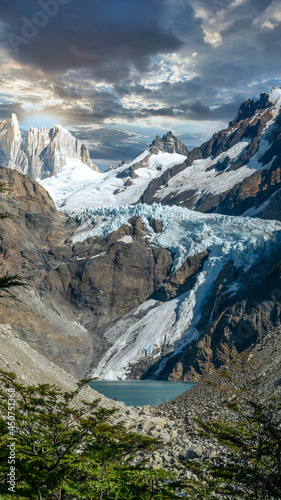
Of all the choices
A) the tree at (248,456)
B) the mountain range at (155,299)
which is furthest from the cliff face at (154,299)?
the tree at (248,456)

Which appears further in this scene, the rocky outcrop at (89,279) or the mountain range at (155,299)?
the rocky outcrop at (89,279)

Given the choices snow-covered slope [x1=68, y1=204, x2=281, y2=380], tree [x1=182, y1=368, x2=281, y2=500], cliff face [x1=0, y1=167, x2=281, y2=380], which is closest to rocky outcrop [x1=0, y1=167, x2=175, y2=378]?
cliff face [x1=0, y1=167, x2=281, y2=380]

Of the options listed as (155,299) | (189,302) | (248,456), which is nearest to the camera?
(248,456)

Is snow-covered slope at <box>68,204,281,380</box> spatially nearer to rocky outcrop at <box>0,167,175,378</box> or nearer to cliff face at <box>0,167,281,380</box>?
cliff face at <box>0,167,281,380</box>

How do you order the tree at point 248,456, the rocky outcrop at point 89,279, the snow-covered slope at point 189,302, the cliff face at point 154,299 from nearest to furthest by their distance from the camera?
1. the tree at point 248,456
2. the cliff face at point 154,299
3. the snow-covered slope at point 189,302
4. the rocky outcrop at point 89,279

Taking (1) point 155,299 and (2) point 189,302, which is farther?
(1) point 155,299

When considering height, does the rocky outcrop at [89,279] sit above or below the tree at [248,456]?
above

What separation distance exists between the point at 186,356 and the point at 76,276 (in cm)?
7064

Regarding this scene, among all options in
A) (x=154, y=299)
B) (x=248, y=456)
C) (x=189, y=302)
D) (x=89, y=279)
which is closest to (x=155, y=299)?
(x=154, y=299)

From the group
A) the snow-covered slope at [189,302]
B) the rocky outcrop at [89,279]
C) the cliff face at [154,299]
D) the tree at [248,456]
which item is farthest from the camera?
the rocky outcrop at [89,279]

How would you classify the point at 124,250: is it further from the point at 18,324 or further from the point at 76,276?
the point at 18,324

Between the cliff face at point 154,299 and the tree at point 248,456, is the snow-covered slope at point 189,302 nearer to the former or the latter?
the cliff face at point 154,299

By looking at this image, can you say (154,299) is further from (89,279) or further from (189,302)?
(89,279)

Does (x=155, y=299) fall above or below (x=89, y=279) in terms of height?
below
